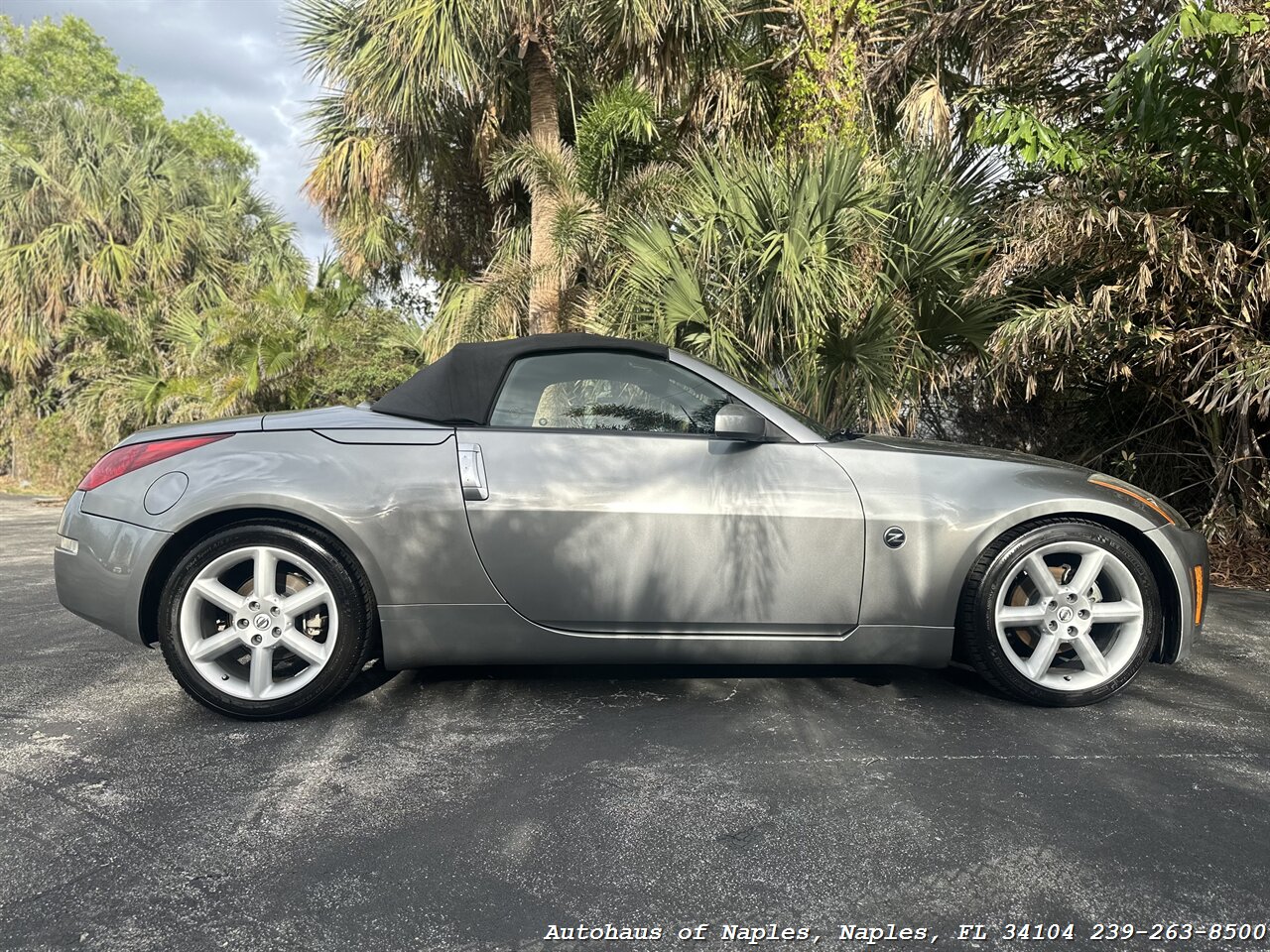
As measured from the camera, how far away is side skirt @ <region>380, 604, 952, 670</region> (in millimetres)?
3123

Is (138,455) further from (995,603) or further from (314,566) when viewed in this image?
(995,603)

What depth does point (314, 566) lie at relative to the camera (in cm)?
310

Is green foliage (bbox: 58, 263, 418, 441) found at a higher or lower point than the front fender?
higher

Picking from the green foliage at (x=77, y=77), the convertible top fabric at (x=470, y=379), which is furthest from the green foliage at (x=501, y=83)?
the green foliage at (x=77, y=77)

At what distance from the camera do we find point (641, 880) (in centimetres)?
204

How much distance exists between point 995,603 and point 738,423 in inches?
44.3

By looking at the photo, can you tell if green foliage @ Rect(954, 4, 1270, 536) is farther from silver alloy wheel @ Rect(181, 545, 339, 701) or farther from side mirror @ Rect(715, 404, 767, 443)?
silver alloy wheel @ Rect(181, 545, 339, 701)

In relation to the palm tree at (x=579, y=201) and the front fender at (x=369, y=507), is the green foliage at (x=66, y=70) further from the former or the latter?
the front fender at (x=369, y=507)

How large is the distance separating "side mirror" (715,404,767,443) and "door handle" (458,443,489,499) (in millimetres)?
845

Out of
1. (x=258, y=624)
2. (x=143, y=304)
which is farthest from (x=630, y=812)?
(x=143, y=304)

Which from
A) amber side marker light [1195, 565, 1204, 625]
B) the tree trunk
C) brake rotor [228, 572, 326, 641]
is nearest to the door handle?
brake rotor [228, 572, 326, 641]

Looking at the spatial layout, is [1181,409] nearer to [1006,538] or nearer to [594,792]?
[1006,538]

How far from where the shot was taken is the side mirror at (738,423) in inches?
122

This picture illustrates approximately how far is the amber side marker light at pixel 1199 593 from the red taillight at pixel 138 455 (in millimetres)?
3614
